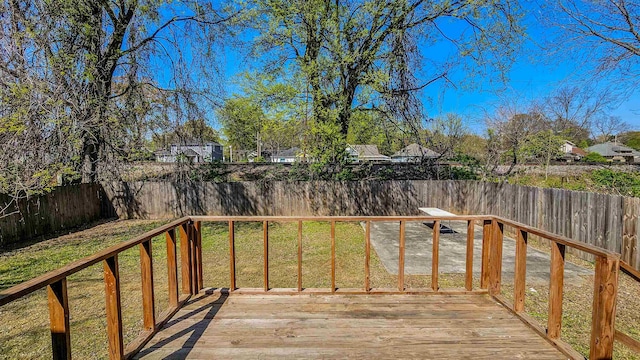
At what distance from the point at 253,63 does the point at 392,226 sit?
6301mm

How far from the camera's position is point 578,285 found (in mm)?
4242

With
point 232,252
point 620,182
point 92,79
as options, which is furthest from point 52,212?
point 620,182

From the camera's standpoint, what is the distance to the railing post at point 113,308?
1937 mm

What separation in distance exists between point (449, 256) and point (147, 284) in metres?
5.04

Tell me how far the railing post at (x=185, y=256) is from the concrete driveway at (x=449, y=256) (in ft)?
9.83

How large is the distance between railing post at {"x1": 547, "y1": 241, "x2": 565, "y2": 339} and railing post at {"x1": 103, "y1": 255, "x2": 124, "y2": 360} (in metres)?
2.98

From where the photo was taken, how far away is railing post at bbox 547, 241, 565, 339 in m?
2.24

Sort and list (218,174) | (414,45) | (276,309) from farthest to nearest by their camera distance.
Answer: (218,174) < (414,45) < (276,309)

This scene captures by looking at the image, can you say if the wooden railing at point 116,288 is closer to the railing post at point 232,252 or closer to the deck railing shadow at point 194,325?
the deck railing shadow at point 194,325

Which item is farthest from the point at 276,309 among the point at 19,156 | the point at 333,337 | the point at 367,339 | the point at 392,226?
the point at 392,226

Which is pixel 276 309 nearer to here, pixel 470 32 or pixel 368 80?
pixel 368 80

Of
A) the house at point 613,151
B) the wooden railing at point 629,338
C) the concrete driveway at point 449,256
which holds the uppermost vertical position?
the house at point 613,151

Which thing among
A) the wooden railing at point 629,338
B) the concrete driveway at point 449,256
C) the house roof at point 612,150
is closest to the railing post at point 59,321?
the wooden railing at point 629,338

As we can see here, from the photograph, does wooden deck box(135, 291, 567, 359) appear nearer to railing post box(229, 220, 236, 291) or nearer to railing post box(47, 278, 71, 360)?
railing post box(229, 220, 236, 291)
